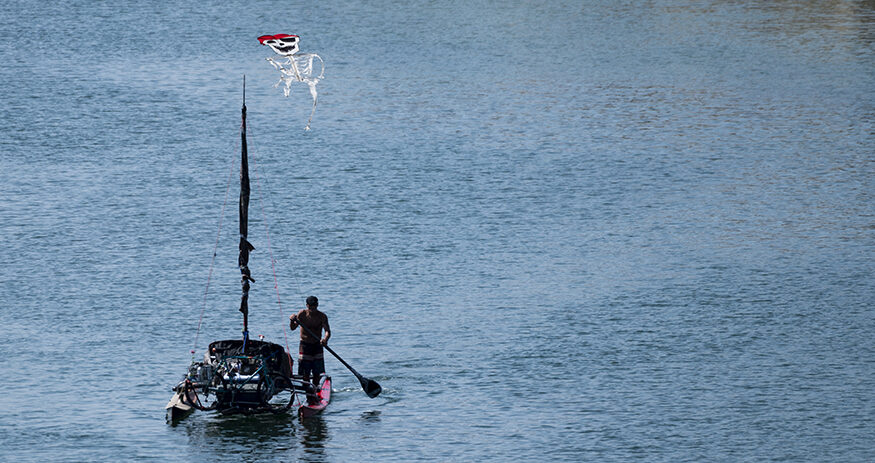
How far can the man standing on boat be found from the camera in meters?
34.0

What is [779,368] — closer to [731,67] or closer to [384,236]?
[384,236]

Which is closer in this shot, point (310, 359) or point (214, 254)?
point (310, 359)

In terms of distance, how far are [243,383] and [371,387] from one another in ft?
14.2

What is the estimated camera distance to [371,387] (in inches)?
1416

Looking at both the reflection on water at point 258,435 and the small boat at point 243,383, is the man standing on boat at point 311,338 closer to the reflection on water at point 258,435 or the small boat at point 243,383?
the small boat at point 243,383

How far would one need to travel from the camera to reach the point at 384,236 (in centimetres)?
5619

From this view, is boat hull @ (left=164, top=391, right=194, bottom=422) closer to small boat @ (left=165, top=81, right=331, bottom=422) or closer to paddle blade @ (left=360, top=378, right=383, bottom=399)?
small boat @ (left=165, top=81, right=331, bottom=422)

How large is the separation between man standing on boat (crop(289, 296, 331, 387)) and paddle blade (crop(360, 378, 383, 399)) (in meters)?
1.31

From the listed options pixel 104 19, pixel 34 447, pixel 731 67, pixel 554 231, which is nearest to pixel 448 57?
pixel 731 67

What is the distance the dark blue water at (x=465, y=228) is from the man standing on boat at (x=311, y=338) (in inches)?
51.1

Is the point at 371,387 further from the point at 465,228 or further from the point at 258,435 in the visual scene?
the point at 465,228

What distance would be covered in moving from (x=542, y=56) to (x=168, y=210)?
3798cm

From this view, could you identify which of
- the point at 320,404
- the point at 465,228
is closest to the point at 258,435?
→ the point at 320,404

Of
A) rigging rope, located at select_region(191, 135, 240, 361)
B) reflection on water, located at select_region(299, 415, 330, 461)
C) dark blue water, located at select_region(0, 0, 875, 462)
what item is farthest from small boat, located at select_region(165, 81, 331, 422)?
rigging rope, located at select_region(191, 135, 240, 361)
